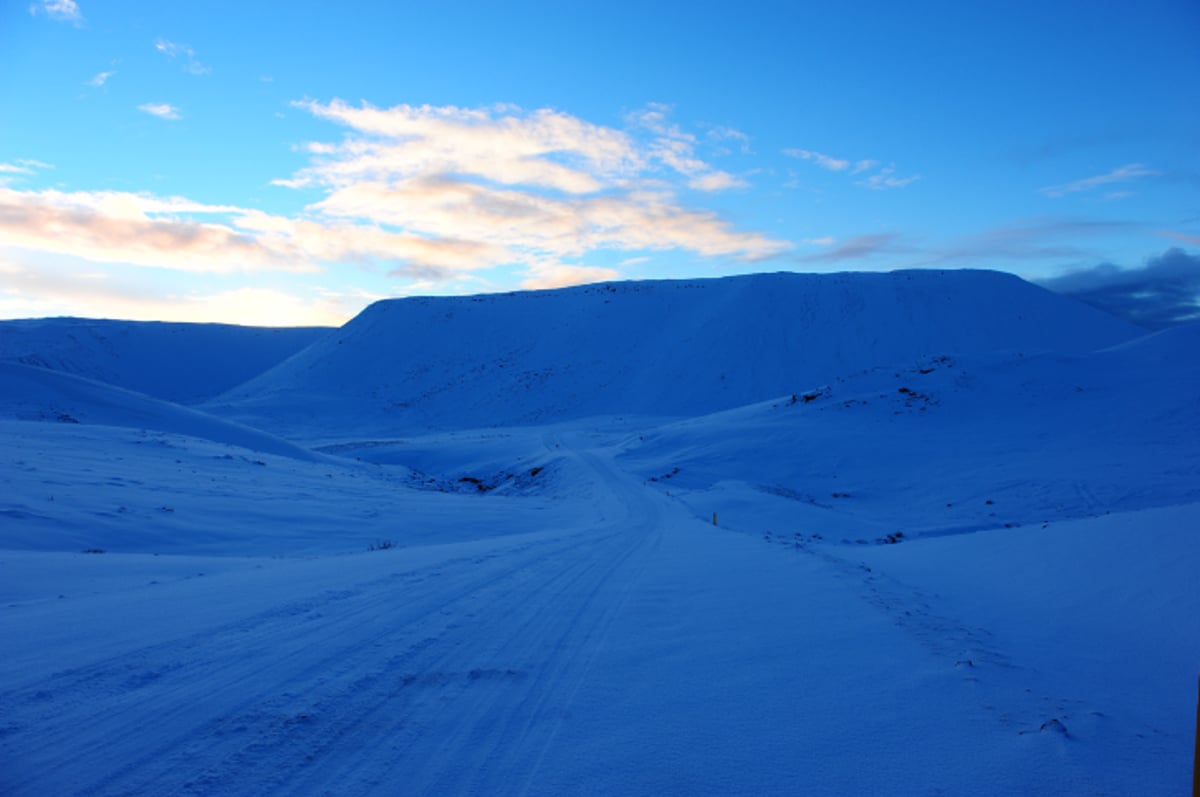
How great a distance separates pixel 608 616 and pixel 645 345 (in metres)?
63.9

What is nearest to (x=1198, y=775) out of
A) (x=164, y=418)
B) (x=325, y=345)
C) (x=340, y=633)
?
(x=340, y=633)

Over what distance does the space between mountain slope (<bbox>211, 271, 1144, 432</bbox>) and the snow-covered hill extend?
30.7 m

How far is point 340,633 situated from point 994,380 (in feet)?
105

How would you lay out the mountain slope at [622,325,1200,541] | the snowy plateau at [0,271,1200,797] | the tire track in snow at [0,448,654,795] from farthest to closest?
1. the mountain slope at [622,325,1200,541]
2. the snowy plateau at [0,271,1200,797]
3. the tire track in snow at [0,448,654,795]

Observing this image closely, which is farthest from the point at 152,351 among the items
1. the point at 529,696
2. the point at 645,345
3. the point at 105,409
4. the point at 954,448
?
the point at 529,696

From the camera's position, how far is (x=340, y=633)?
5520mm

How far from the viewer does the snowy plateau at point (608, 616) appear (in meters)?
3.66

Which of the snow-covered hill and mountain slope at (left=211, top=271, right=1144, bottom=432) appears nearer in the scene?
mountain slope at (left=211, top=271, right=1144, bottom=432)

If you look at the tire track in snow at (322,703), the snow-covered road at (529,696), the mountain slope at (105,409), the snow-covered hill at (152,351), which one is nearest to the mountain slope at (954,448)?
the snow-covered road at (529,696)

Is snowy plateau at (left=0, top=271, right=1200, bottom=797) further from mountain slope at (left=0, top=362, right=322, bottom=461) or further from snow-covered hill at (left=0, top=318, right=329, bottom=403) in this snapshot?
snow-covered hill at (left=0, top=318, right=329, bottom=403)

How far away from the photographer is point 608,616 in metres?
6.47

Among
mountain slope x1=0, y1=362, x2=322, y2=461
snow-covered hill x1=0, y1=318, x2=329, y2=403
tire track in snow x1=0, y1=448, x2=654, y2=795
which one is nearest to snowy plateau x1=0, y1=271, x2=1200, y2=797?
tire track in snow x1=0, y1=448, x2=654, y2=795

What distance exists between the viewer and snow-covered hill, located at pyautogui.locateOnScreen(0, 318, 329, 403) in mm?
92000

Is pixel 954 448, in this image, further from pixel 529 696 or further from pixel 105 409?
pixel 105 409
